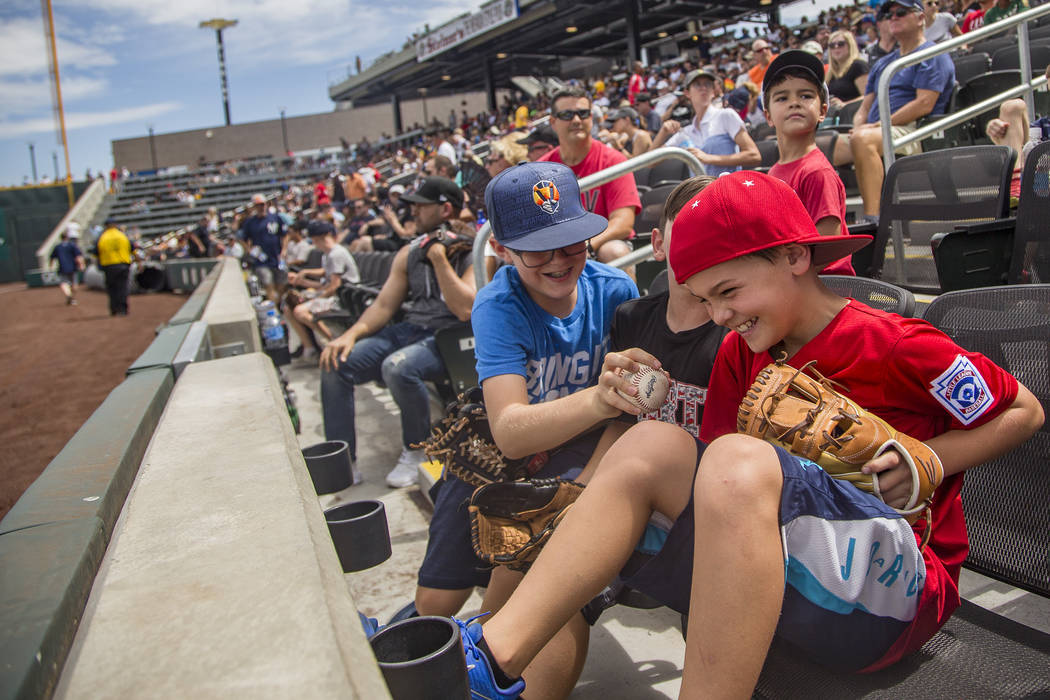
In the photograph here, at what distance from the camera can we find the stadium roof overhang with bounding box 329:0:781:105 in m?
28.5

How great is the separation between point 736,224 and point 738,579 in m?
0.65

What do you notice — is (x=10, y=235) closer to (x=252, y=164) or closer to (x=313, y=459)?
(x=252, y=164)

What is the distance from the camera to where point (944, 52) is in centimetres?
444

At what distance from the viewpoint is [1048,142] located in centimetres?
250

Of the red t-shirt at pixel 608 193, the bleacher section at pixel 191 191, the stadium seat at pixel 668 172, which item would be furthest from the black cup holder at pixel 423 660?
the bleacher section at pixel 191 191

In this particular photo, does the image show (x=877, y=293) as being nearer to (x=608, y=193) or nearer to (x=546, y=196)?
(x=546, y=196)

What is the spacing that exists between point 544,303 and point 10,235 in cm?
4230

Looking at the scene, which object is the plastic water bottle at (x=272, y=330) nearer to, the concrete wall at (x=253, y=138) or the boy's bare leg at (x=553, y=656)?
the boy's bare leg at (x=553, y=656)

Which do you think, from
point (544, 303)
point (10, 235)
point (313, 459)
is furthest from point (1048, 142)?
point (10, 235)

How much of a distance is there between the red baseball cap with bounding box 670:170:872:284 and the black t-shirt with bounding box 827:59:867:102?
6.53 m

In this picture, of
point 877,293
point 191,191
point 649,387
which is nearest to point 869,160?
point 877,293

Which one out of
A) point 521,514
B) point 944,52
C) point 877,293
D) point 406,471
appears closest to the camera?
point 521,514

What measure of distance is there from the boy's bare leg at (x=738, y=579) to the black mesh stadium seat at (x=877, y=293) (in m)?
0.74

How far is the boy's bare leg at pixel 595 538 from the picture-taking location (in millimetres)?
1391
